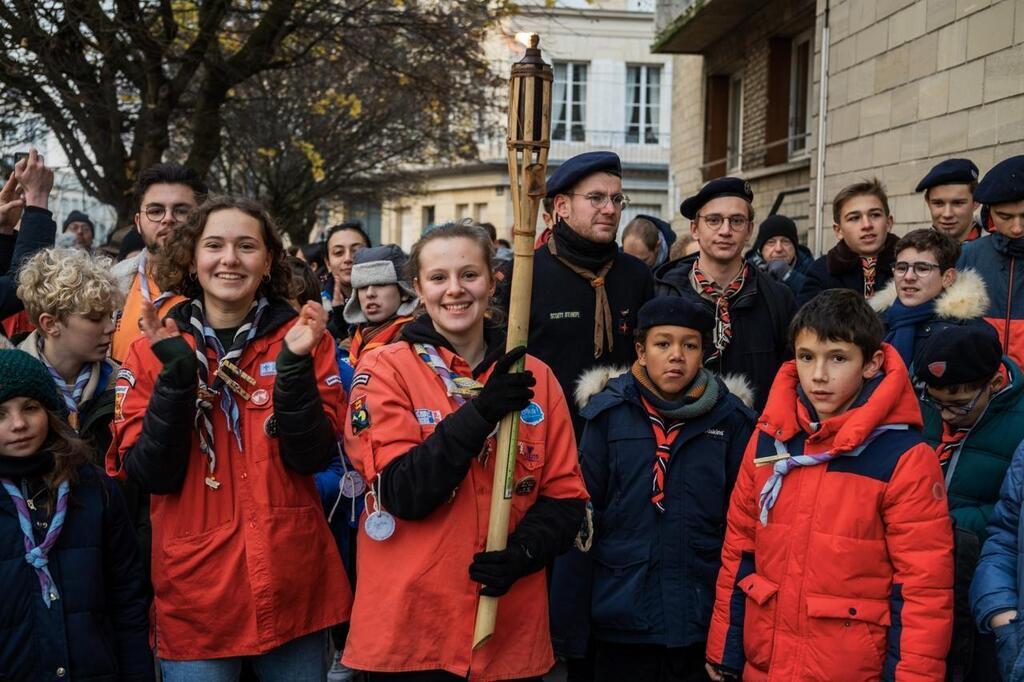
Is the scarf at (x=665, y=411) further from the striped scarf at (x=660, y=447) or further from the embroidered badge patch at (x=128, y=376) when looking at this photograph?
the embroidered badge patch at (x=128, y=376)

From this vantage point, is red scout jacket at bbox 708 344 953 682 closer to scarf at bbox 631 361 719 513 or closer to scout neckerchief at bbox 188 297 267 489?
scarf at bbox 631 361 719 513

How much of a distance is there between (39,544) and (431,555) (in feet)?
3.85

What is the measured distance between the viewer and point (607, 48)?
36.9 meters

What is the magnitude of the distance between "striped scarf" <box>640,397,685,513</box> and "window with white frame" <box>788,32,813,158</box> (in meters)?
11.5

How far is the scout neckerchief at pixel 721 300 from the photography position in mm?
4730

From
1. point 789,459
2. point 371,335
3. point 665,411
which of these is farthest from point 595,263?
point 789,459

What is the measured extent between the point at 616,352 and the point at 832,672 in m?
1.88

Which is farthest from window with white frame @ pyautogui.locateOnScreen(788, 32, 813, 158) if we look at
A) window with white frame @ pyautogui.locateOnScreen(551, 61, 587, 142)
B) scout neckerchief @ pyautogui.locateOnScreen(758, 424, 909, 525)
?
window with white frame @ pyautogui.locateOnScreen(551, 61, 587, 142)

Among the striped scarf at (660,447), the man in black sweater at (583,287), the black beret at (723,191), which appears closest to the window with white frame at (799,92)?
the black beret at (723,191)

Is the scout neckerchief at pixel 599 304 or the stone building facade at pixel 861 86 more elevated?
the stone building facade at pixel 861 86

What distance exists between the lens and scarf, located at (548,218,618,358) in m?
4.76

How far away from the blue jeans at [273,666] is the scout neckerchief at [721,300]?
2.23 metres

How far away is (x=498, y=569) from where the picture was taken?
290cm

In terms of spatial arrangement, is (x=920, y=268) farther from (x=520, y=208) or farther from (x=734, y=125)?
(x=734, y=125)
